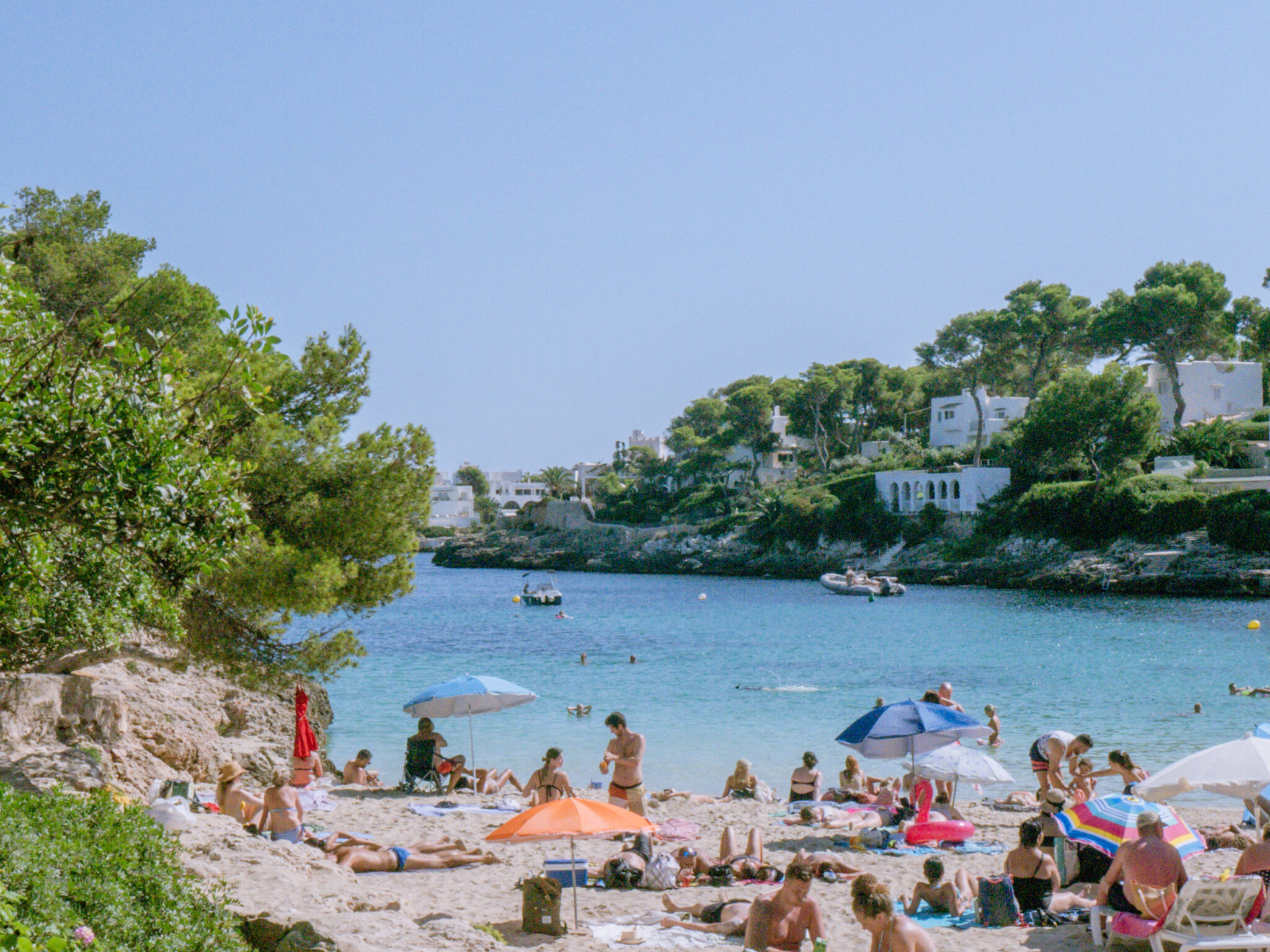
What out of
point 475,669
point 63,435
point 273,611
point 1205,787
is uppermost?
point 63,435

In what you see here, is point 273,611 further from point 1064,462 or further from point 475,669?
point 1064,462

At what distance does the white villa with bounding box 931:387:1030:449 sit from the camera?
79.9 m

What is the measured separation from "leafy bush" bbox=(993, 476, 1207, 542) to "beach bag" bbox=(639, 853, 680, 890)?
56706 millimetres

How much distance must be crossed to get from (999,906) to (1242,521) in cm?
5500

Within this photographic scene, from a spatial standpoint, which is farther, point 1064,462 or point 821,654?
point 1064,462

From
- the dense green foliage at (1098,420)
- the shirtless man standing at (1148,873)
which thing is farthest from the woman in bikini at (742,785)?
the dense green foliage at (1098,420)

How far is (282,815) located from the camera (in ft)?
34.1

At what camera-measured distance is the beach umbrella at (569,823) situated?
8.50 meters

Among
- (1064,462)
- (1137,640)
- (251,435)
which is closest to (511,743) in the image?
(251,435)

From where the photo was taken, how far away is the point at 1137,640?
3778 centimetres

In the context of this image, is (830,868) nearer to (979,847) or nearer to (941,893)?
(941,893)

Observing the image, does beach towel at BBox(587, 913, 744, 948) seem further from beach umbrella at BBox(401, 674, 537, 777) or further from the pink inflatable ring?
beach umbrella at BBox(401, 674, 537, 777)

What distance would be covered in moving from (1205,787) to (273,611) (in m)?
10.0

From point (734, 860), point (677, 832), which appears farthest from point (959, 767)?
point (734, 860)
